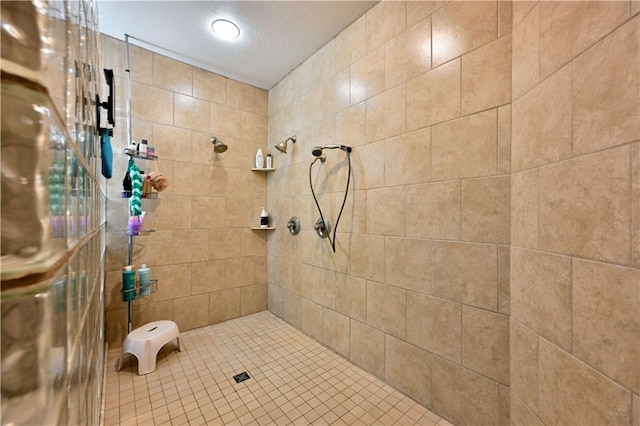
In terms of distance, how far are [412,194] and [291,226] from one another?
1.15 meters

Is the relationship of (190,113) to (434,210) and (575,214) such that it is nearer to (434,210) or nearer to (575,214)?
(434,210)

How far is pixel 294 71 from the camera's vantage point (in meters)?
2.23

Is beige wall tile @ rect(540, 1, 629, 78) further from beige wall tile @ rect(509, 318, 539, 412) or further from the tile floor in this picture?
the tile floor

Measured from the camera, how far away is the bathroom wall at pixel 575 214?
0.62 meters

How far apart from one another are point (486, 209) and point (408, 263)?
0.46 m

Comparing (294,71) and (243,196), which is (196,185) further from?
(294,71)

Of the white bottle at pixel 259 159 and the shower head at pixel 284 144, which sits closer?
the shower head at pixel 284 144

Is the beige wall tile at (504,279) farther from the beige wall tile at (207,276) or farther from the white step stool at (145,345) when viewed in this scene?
the beige wall tile at (207,276)

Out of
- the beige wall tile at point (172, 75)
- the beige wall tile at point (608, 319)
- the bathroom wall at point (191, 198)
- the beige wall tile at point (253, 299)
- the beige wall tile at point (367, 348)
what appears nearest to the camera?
the beige wall tile at point (608, 319)

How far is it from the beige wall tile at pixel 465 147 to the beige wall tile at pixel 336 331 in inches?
44.9

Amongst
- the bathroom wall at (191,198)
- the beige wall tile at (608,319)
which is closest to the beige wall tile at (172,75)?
the bathroom wall at (191,198)

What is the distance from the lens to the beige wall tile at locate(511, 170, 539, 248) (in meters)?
0.90

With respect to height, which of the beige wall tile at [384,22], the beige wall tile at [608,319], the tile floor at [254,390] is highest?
the beige wall tile at [384,22]

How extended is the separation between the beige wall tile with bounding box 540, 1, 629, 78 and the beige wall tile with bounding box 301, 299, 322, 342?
5.96 ft
